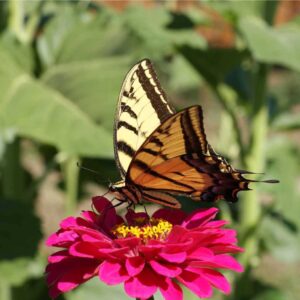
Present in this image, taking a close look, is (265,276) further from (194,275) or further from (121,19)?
(194,275)

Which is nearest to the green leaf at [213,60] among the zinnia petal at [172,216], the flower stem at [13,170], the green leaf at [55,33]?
the green leaf at [55,33]

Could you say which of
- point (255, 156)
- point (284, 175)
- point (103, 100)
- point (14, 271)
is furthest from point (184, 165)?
point (284, 175)

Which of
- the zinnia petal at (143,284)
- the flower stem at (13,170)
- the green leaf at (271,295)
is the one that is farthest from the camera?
the green leaf at (271,295)

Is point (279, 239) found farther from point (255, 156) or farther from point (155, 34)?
point (155, 34)

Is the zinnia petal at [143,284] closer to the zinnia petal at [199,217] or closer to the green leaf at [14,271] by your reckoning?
the zinnia petal at [199,217]

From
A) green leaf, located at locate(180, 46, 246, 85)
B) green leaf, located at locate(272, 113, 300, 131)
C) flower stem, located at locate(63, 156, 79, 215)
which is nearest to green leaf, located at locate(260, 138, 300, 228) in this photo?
green leaf, located at locate(272, 113, 300, 131)

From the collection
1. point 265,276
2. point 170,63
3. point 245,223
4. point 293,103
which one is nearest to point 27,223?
point 245,223

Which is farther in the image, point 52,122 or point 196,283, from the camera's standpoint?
point 52,122
